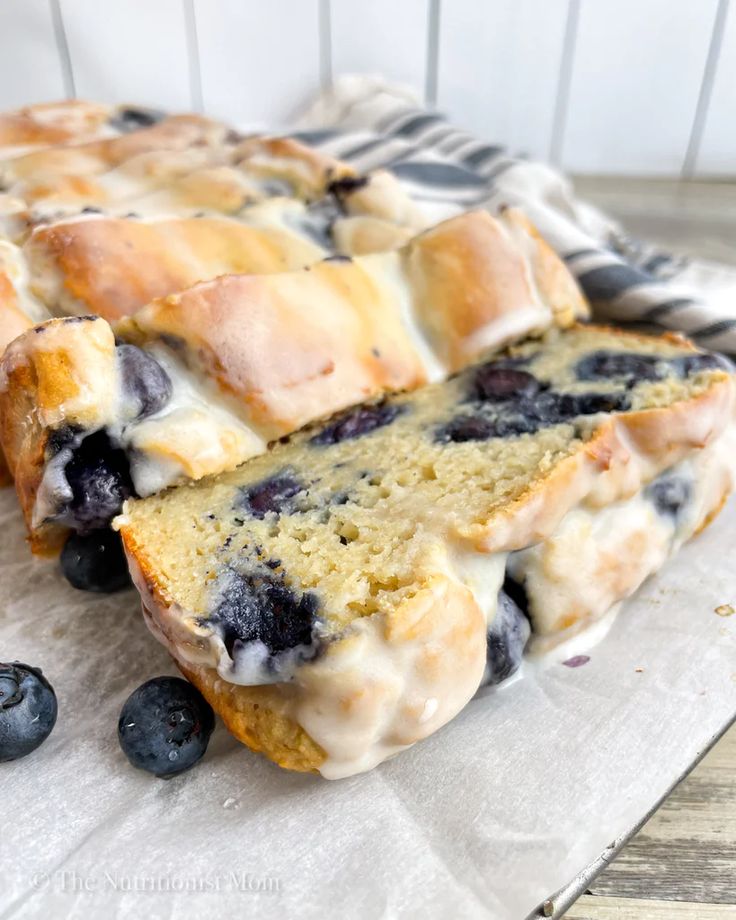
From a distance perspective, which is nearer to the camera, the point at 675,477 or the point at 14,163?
the point at 675,477

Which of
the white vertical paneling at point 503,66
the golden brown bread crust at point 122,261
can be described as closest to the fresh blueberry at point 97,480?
the golden brown bread crust at point 122,261

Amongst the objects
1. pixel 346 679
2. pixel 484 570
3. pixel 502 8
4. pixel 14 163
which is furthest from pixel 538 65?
pixel 346 679

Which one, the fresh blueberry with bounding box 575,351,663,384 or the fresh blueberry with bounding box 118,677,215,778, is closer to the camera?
the fresh blueberry with bounding box 118,677,215,778

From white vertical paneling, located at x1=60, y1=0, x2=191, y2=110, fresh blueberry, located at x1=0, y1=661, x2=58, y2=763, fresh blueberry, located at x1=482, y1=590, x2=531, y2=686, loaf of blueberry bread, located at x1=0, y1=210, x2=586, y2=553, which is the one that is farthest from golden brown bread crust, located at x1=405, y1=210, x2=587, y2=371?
white vertical paneling, located at x1=60, y1=0, x2=191, y2=110

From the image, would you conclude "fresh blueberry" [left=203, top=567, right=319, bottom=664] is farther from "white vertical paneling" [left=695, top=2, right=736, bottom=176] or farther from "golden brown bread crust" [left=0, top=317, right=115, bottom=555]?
"white vertical paneling" [left=695, top=2, right=736, bottom=176]

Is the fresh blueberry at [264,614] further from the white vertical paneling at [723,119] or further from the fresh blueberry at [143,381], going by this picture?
the white vertical paneling at [723,119]

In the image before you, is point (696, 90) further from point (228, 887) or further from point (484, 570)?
point (228, 887)

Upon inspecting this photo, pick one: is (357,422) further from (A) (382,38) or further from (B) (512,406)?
(A) (382,38)

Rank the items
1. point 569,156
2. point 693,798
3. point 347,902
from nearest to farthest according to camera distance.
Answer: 1. point 347,902
2. point 693,798
3. point 569,156
